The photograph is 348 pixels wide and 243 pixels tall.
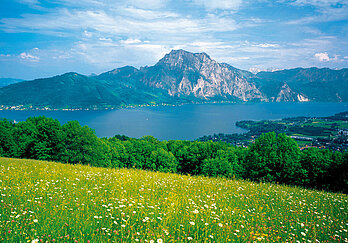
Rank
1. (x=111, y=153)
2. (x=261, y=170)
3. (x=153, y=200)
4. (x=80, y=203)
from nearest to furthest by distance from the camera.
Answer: (x=80, y=203) → (x=153, y=200) → (x=261, y=170) → (x=111, y=153)

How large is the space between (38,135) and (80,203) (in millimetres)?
38431

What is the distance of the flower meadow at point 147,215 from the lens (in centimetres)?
536

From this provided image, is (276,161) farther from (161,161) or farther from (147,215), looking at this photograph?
(147,215)

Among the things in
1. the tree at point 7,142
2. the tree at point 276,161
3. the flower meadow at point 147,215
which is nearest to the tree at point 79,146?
the tree at point 7,142

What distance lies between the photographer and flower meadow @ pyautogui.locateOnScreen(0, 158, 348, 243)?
5359 millimetres

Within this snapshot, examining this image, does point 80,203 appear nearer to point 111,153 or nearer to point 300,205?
point 300,205

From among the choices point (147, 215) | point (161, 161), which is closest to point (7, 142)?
point (161, 161)

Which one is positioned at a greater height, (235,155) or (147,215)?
(147,215)

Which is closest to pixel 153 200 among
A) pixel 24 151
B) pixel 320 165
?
pixel 320 165

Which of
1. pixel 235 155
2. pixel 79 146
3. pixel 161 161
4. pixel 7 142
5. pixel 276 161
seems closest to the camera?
pixel 276 161

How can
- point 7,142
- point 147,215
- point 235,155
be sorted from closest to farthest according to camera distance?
point 147,215
point 7,142
point 235,155

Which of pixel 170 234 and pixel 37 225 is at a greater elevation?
pixel 37 225

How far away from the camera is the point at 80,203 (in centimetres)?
743

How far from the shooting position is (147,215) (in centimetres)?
679
